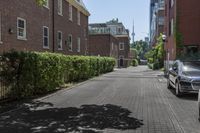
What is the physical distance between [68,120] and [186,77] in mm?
6793

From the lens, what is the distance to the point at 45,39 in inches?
997

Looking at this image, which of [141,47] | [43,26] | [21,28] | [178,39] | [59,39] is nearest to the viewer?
[21,28]

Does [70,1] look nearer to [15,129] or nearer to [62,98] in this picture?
[62,98]

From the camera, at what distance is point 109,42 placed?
2392 inches

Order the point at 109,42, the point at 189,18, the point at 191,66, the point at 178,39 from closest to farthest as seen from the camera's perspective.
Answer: the point at 191,66 < the point at 178,39 < the point at 189,18 < the point at 109,42

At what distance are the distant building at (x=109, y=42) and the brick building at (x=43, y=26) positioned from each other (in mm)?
22009

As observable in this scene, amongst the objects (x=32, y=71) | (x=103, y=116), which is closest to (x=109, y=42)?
(x=32, y=71)

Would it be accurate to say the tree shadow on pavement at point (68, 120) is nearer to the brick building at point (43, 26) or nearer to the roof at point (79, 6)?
the brick building at point (43, 26)

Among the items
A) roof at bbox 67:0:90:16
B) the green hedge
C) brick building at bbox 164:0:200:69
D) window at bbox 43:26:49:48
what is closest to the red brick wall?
brick building at bbox 164:0:200:69

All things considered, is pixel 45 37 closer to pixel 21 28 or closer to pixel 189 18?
pixel 21 28

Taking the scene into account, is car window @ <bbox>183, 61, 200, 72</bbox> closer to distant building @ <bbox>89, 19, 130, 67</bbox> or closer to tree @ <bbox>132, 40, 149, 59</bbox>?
distant building @ <bbox>89, 19, 130, 67</bbox>

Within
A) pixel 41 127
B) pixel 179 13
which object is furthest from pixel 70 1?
pixel 41 127

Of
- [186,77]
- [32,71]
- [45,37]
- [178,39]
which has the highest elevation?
[178,39]

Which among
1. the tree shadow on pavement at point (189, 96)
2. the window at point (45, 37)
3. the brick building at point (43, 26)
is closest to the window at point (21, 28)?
the brick building at point (43, 26)
